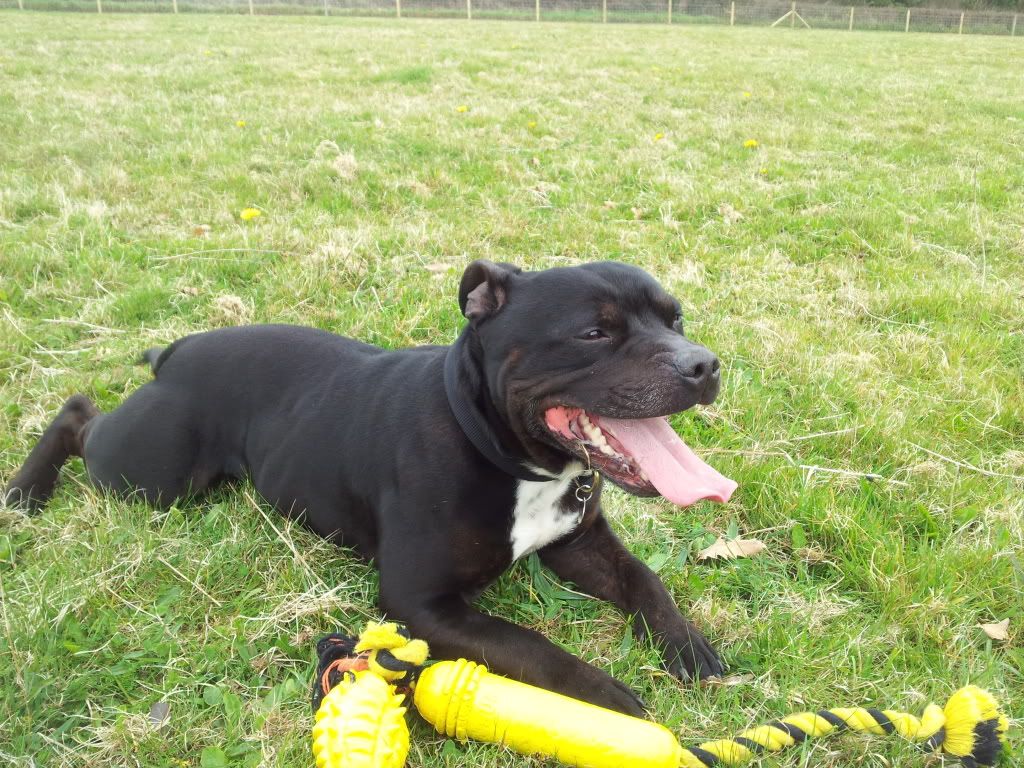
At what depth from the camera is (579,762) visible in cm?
209

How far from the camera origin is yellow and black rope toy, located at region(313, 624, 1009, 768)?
78.4 inches

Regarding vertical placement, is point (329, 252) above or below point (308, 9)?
below

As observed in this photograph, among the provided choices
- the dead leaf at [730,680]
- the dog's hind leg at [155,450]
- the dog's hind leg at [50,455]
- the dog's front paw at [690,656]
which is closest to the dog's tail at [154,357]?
the dog's hind leg at [155,450]

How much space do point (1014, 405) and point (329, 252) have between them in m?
4.15

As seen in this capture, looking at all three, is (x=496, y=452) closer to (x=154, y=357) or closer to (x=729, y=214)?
(x=154, y=357)

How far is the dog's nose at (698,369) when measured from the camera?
2.51 meters

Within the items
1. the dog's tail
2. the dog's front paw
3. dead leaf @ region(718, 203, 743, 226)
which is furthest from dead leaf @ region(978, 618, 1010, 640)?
dead leaf @ region(718, 203, 743, 226)

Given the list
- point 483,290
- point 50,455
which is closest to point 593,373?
point 483,290

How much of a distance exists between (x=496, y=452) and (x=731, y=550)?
1.11m

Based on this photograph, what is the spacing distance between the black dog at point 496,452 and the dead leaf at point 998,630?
912 millimetres

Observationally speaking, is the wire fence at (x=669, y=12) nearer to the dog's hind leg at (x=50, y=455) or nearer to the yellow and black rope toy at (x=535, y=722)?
the dog's hind leg at (x=50, y=455)

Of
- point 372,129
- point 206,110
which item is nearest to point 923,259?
point 372,129

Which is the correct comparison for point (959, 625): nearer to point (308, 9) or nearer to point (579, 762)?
point (579, 762)

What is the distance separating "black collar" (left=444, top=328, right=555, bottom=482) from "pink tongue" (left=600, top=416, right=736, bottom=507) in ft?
1.05
